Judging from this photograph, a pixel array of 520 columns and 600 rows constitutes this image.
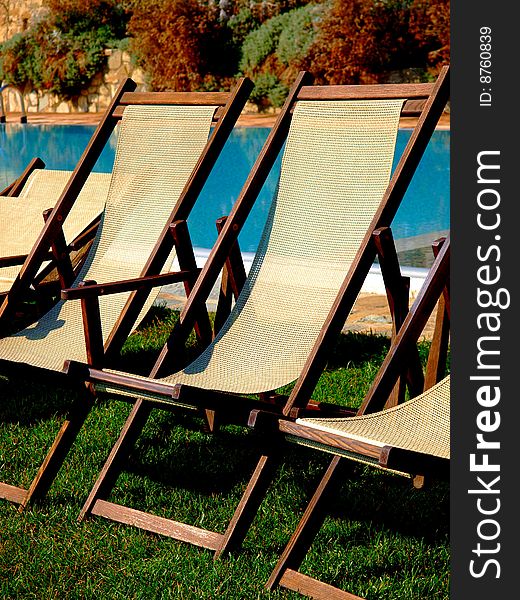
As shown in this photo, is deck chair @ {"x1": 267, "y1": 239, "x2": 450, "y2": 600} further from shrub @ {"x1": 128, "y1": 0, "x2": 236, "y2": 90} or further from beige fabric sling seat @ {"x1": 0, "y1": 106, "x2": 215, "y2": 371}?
shrub @ {"x1": 128, "y1": 0, "x2": 236, "y2": 90}

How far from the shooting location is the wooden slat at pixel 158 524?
2.95 meters

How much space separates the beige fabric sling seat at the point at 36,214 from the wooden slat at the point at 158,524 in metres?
2.04

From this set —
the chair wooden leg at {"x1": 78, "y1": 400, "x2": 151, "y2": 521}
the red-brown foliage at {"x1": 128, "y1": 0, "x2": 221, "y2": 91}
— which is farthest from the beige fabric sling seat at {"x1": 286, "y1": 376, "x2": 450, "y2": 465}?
the red-brown foliage at {"x1": 128, "y1": 0, "x2": 221, "y2": 91}

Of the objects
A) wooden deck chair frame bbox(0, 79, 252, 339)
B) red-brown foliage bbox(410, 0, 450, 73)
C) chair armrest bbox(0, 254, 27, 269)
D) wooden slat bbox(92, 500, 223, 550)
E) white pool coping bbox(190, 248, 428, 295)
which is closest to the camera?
wooden slat bbox(92, 500, 223, 550)

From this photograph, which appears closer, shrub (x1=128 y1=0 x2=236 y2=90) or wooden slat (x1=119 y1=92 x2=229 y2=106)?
wooden slat (x1=119 y1=92 x2=229 y2=106)

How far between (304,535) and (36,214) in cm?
301

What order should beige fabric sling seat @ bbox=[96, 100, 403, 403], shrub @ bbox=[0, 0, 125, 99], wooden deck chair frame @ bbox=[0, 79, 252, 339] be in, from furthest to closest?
1. shrub @ bbox=[0, 0, 125, 99]
2. wooden deck chair frame @ bbox=[0, 79, 252, 339]
3. beige fabric sling seat @ bbox=[96, 100, 403, 403]

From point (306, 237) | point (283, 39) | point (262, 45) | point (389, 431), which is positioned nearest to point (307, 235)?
point (306, 237)

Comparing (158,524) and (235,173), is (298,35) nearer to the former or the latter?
(235,173)

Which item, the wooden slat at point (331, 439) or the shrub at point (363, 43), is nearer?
the wooden slat at point (331, 439)

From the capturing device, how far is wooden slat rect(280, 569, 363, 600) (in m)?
2.64

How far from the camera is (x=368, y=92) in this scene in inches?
140

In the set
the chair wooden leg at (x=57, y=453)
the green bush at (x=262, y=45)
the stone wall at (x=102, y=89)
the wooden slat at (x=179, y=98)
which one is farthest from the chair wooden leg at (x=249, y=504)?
the stone wall at (x=102, y=89)

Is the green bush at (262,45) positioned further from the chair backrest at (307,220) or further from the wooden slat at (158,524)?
the wooden slat at (158,524)
